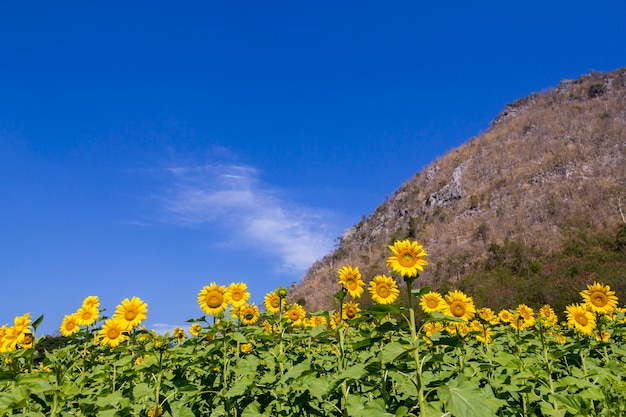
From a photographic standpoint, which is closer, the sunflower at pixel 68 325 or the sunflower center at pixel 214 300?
the sunflower center at pixel 214 300

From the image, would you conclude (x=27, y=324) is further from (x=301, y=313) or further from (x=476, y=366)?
(x=476, y=366)

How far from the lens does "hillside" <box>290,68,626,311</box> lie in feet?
94.0

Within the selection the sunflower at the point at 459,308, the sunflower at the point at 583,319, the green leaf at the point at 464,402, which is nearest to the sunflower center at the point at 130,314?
the sunflower at the point at 459,308

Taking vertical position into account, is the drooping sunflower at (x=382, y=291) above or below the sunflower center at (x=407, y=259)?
below

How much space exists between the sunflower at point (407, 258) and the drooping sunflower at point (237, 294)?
2.84 metres

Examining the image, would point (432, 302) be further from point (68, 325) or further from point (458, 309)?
point (68, 325)

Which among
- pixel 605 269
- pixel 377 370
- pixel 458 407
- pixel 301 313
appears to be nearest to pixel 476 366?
pixel 377 370

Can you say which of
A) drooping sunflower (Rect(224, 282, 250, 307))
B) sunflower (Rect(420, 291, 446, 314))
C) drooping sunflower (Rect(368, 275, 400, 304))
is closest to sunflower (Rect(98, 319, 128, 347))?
drooping sunflower (Rect(224, 282, 250, 307))

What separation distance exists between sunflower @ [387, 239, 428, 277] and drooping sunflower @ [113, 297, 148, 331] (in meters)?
3.15

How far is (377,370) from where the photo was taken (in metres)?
2.82

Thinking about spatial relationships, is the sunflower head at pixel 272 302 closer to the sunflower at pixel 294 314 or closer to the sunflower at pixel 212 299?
the sunflower at pixel 294 314

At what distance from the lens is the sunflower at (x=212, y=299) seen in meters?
5.38

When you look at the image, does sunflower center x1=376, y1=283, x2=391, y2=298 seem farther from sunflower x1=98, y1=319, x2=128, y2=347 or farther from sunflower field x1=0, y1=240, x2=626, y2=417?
sunflower x1=98, y1=319, x2=128, y2=347

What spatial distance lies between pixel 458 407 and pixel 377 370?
0.68m
